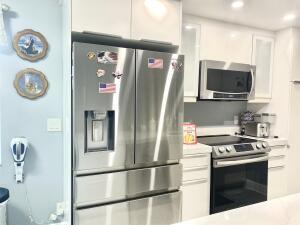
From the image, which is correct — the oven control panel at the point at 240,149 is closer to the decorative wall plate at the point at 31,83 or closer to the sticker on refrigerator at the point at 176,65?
the sticker on refrigerator at the point at 176,65

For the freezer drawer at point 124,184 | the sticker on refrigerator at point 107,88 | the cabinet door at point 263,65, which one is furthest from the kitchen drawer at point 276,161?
the sticker on refrigerator at point 107,88

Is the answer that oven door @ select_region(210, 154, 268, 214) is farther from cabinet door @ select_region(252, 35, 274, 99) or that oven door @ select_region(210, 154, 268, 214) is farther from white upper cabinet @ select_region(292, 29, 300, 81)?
white upper cabinet @ select_region(292, 29, 300, 81)

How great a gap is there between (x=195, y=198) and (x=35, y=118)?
5.73 feet

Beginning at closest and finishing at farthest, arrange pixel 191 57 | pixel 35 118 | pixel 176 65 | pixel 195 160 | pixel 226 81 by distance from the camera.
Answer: pixel 176 65
pixel 35 118
pixel 195 160
pixel 191 57
pixel 226 81

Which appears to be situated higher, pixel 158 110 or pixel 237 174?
pixel 158 110

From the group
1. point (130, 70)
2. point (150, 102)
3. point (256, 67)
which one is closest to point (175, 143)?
point (150, 102)

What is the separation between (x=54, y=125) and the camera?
238cm

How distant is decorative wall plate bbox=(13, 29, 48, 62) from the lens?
7.22 ft

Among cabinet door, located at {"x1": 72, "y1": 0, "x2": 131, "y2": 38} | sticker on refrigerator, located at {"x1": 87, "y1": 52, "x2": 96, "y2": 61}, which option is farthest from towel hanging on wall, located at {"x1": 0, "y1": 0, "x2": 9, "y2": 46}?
sticker on refrigerator, located at {"x1": 87, "y1": 52, "x2": 96, "y2": 61}

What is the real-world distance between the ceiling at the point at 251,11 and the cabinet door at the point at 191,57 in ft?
0.65

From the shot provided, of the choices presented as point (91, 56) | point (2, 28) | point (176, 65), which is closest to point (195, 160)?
point (176, 65)

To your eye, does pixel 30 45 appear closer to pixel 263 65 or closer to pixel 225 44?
pixel 225 44

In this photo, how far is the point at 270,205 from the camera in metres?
1.12

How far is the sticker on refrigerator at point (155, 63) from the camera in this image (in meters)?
2.06
